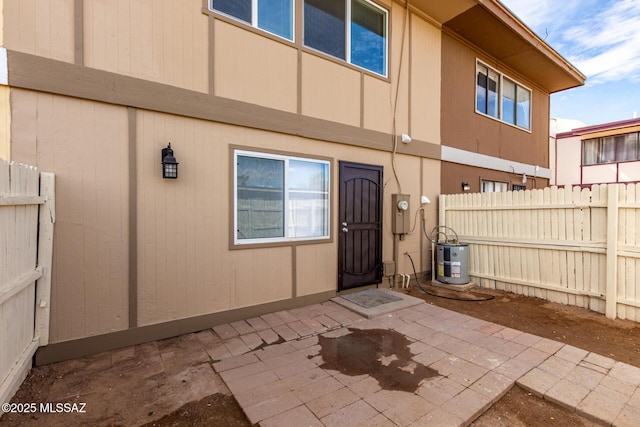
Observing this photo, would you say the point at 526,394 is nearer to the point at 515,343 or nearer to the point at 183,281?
the point at 515,343

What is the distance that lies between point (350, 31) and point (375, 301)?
170 inches

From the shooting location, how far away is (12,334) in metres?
2.18

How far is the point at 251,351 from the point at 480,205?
4.81m

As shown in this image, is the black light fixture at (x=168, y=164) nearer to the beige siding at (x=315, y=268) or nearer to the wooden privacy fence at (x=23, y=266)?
the wooden privacy fence at (x=23, y=266)

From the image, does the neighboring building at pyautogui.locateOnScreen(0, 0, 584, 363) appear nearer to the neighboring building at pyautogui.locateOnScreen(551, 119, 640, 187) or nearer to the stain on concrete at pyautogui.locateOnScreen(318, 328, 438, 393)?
the stain on concrete at pyautogui.locateOnScreen(318, 328, 438, 393)

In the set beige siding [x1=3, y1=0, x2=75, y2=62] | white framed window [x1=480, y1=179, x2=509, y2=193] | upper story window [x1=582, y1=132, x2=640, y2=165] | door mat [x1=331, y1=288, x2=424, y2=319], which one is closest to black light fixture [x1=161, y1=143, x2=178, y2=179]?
beige siding [x1=3, y1=0, x2=75, y2=62]

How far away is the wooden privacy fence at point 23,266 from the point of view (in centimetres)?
204

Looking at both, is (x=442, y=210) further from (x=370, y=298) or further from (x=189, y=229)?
(x=189, y=229)

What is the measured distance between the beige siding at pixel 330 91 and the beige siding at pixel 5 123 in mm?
3056

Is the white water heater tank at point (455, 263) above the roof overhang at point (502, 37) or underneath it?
underneath

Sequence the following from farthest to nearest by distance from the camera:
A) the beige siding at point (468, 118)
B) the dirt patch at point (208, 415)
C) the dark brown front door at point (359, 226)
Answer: the beige siding at point (468, 118) → the dark brown front door at point (359, 226) → the dirt patch at point (208, 415)

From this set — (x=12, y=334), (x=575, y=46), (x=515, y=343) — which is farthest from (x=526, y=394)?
(x=575, y=46)

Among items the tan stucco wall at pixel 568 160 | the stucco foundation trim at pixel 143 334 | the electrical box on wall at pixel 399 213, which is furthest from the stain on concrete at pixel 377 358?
the tan stucco wall at pixel 568 160

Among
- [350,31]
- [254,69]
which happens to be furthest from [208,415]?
[350,31]
